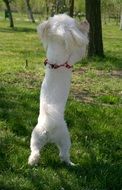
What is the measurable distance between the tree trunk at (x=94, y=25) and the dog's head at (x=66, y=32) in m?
10.8

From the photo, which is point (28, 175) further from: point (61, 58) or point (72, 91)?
point (72, 91)

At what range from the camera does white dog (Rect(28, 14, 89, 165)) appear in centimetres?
491

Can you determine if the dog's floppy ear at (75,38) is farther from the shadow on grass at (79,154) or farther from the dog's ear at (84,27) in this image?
the shadow on grass at (79,154)

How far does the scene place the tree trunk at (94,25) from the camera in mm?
15617

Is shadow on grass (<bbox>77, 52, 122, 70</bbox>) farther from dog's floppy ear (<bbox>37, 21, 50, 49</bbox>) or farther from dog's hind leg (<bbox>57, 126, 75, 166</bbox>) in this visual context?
dog's floppy ear (<bbox>37, 21, 50, 49</bbox>)

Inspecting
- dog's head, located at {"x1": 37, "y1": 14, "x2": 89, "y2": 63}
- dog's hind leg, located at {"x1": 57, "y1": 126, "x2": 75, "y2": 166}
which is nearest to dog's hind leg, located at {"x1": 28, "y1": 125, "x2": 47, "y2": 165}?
dog's hind leg, located at {"x1": 57, "y1": 126, "x2": 75, "y2": 166}

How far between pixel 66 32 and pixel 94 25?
11030mm

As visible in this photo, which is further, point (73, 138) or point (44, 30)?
point (73, 138)

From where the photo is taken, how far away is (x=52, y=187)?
500cm

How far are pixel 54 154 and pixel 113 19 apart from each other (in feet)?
266

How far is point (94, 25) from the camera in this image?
620 inches

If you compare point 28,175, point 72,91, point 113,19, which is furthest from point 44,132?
point 113,19

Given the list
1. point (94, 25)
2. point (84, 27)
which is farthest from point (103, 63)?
point (84, 27)

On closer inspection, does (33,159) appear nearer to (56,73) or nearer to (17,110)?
(56,73)
